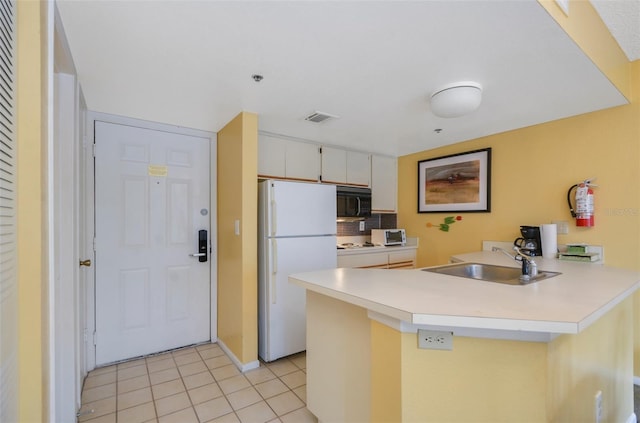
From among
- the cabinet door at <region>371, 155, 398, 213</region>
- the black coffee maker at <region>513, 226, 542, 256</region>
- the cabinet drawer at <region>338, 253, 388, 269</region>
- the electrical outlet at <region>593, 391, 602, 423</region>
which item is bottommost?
the electrical outlet at <region>593, 391, 602, 423</region>

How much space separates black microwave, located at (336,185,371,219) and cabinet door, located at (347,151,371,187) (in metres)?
0.19

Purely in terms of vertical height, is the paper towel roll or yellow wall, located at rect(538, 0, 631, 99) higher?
yellow wall, located at rect(538, 0, 631, 99)

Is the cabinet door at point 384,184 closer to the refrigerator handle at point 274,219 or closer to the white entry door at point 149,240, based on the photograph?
the refrigerator handle at point 274,219

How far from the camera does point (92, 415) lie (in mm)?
1937

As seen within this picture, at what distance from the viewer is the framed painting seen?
323 centimetres

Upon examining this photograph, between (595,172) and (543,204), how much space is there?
1.49 ft

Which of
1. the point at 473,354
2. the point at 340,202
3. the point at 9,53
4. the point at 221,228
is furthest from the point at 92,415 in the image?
the point at 340,202

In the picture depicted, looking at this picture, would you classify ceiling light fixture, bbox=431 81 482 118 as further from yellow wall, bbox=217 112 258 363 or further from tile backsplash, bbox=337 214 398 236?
tile backsplash, bbox=337 214 398 236

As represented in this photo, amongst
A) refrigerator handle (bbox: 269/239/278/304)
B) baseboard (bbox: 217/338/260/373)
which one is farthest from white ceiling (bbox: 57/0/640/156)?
baseboard (bbox: 217/338/260/373)

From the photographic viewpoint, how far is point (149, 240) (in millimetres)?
2760

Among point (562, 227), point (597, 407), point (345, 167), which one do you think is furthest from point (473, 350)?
point (345, 167)

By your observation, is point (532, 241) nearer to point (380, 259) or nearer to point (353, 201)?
point (380, 259)

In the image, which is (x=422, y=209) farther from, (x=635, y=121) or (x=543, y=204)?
(x=635, y=121)

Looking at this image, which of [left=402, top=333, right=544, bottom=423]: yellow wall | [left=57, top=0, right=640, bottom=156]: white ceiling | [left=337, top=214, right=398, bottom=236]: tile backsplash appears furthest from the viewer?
[left=337, top=214, right=398, bottom=236]: tile backsplash
